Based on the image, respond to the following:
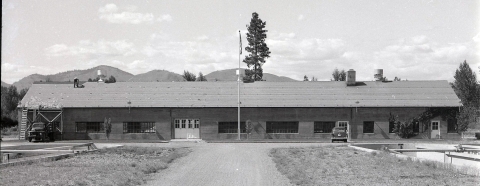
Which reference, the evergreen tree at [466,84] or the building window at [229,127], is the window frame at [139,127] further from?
the evergreen tree at [466,84]

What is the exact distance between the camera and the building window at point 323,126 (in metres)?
48.1

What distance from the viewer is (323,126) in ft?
158

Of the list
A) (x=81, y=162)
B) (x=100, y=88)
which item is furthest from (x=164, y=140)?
(x=81, y=162)

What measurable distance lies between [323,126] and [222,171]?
94.8 ft

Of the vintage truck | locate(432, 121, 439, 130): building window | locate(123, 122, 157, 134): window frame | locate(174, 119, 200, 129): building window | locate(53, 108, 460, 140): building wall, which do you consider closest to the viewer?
the vintage truck

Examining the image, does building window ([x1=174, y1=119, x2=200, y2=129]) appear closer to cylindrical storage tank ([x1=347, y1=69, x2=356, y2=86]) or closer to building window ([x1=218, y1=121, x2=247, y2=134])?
building window ([x1=218, y1=121, x2=247, y2=134])

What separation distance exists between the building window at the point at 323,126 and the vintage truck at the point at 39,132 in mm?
25049

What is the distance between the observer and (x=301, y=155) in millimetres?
28234

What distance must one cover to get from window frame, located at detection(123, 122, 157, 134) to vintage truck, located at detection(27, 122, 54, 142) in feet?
23.0

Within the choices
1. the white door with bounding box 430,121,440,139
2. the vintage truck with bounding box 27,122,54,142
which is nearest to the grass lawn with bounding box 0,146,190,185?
the vintage truck with bounding box 27,122,54,142

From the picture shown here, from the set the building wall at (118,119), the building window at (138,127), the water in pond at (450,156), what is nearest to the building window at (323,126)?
the water in pond at (450,156)

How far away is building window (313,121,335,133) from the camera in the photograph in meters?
48.1

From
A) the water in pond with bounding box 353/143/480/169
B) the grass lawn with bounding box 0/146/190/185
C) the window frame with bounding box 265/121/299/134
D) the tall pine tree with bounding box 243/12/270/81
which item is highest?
the tall pine tree with bounding box 243/12/270/81

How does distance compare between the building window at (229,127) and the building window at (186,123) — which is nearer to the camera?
the building window at (229,127)
